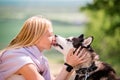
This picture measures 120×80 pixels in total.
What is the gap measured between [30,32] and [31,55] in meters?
0.18

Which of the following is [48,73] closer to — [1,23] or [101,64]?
[101,64]

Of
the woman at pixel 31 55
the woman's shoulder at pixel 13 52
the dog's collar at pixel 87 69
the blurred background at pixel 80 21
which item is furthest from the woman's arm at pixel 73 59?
the blurred background at pixel 80 21

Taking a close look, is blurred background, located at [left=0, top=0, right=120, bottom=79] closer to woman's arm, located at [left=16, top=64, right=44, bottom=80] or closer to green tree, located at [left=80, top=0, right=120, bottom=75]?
green tree, located at [left=80, top=0, right=120, bottom=75]

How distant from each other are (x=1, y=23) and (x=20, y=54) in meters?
9.50

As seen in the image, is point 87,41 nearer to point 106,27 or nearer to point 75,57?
point 75,57

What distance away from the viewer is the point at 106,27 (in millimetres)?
11953

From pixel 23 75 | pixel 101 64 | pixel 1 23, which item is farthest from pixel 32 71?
pixel 1 23

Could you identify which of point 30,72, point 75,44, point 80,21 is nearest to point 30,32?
point 30,72

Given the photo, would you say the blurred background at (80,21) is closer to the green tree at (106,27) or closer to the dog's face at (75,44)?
the green tree at (106,27)

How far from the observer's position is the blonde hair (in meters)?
3.37

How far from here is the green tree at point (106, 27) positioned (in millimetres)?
11664

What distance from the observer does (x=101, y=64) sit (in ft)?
12.0

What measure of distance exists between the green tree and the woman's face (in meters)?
8.00

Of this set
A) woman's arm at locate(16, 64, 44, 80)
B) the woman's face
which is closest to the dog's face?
the woman's face
